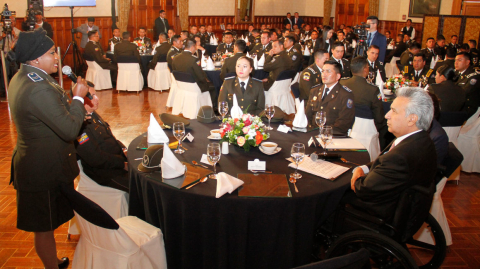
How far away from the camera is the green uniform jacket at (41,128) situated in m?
2.24

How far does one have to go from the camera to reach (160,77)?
8.67m

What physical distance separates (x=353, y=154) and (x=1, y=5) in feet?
36.0

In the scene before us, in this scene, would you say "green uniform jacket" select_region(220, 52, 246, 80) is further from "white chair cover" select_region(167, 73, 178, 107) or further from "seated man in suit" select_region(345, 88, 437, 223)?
"seated man in suit" select_region(345, 88, 437, 223)

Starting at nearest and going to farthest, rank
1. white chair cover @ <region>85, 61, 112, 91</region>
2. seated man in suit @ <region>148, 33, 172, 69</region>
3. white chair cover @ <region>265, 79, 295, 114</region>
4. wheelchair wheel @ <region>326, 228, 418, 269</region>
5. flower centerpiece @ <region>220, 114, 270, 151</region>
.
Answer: wheelchair wheel @ <region>326, 228, 418, 269</region> → flower centerpiece @ <region>220, 114, 270, 151</region> → white chair cover @ <region>265, 79, 295, 114</region> → seated man in suit @ <region>148, 33, 172, 69</region> → white chair cover @ <region>85, 61, 112, 91</region>

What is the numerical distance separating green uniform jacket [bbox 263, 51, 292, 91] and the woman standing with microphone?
4557 millimetres

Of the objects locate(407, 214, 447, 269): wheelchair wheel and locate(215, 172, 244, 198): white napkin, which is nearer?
locate(215, 172, 244, 198): white napkin

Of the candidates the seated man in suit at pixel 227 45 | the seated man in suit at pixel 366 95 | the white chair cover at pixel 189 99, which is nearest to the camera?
the seated man in suit at pixel 366 95

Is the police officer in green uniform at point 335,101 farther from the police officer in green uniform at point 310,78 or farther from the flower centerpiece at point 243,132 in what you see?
the police officer in green uniform at point 310,78

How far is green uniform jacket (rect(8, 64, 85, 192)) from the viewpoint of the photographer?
2.24m

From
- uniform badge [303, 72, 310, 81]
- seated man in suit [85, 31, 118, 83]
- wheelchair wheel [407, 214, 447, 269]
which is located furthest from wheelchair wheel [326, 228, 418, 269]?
seated man in suit [85, 31, 118, 83]

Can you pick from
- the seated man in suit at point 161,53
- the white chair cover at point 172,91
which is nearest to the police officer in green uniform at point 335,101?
the white chair cover at point 172,91

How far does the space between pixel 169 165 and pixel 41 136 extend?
82cm

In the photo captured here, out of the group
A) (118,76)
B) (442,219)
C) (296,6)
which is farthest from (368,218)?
(296,6)

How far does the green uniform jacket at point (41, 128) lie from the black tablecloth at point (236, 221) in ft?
1.65
